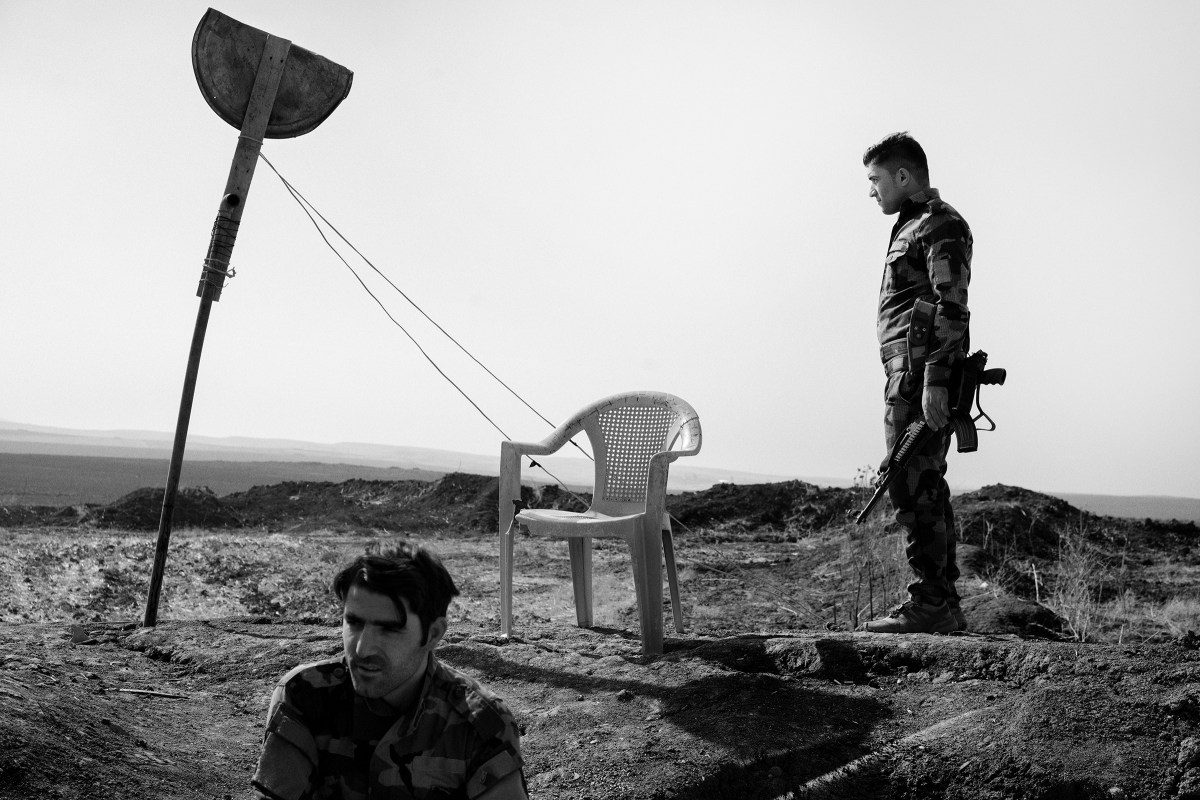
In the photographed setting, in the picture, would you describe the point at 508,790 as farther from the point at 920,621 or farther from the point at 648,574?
the point at 920,621

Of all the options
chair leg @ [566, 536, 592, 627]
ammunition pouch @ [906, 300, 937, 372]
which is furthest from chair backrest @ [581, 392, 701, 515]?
ammunition pouch @ [906, 300, 937, 372]

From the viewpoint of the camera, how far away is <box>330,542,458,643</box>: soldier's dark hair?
1798mm

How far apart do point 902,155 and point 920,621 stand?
1.76 meters

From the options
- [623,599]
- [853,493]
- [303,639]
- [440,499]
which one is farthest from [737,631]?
[440,499]

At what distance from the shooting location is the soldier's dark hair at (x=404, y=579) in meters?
1.80

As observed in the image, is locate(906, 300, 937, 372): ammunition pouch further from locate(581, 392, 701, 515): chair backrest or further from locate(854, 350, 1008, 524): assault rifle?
locate(581, 392, 701, 515): chair backrest

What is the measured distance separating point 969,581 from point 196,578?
16.0 feet

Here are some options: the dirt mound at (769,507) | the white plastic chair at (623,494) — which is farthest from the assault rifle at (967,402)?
the dirt mound at (769,507)

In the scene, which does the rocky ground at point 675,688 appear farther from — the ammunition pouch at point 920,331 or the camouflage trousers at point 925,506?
the ammunition pouch at point 920,331

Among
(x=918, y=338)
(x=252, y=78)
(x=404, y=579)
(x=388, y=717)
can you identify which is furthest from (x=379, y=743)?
(x=252, y=78)

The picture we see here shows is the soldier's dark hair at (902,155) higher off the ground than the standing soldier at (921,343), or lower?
higher

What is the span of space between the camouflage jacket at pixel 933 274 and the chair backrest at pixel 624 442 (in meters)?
1.10

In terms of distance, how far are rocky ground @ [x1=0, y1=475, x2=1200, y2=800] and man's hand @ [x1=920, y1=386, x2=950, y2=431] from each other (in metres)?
0.76

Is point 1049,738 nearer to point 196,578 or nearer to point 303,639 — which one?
point 303,639
